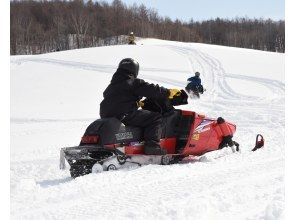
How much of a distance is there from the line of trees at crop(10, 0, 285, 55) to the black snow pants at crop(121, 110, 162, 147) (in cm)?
5661

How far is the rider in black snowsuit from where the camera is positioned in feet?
18.6

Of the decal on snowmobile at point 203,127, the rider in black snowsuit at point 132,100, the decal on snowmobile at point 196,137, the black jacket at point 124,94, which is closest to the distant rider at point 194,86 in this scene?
the decal on snowmobile at point 203,127

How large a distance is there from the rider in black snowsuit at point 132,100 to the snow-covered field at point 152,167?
0.50 metres

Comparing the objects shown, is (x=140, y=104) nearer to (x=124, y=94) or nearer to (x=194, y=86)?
(x=124, y=94)

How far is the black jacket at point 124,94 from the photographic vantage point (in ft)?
18.6

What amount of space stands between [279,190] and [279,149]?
242 cm

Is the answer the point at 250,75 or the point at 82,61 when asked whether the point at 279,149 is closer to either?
the point at 250,75

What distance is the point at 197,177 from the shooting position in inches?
191

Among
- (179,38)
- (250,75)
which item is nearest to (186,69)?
(250,75)

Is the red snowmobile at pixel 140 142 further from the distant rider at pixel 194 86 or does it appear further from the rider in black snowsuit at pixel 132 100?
the distant rider at pixel 194 86

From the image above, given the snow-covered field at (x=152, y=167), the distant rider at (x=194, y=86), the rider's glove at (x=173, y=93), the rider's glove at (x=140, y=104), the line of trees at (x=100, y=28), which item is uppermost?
the line of trees at (x=100, y=28)

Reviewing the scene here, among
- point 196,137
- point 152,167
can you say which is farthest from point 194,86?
point 152,167

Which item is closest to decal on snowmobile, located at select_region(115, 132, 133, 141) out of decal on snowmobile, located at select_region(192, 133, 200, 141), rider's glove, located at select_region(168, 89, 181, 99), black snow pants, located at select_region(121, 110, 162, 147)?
black snow pants, located at select_region(121, 110, 162, 147)

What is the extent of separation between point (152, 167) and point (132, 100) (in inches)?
35.0
